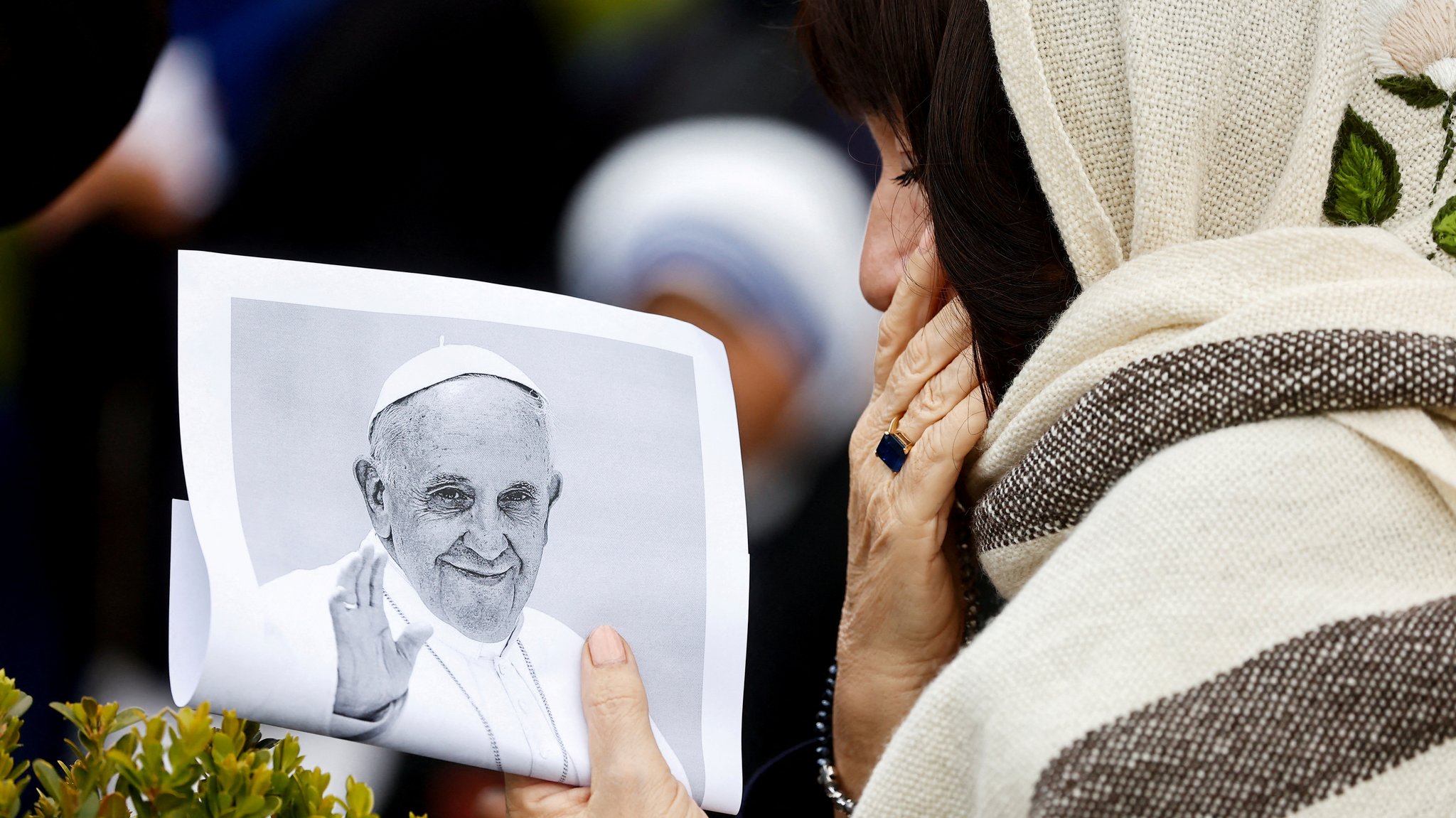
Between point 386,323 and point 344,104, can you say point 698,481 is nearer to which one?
point 386,323

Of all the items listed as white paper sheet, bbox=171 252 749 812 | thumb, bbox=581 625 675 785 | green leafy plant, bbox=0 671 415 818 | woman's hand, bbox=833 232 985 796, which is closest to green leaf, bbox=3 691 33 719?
green leafy plant, bbox=0 671 415 818

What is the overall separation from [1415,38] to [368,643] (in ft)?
2.78

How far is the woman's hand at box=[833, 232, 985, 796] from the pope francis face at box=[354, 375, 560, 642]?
0.30m

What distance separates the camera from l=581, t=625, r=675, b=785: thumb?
2.44ft

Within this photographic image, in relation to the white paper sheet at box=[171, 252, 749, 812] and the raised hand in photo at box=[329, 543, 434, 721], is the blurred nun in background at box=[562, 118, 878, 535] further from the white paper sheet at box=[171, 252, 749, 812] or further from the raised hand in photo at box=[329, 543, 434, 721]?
the raised hand in photo at box=[329, 543, 434, 721]

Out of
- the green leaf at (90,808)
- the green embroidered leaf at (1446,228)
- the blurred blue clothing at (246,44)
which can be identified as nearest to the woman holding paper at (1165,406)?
the green embroidered leaf at (1446,228)

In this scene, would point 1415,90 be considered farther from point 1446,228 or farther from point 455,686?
point 455,686

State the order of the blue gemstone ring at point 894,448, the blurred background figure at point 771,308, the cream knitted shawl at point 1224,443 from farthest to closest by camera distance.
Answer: the blurred background figure at point 771,308 → the blue gemstone ring at point 894,448 → the cream knitted shawl at point 1224,443

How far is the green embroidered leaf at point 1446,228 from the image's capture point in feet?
2.07

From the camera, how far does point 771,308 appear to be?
95 centimetres

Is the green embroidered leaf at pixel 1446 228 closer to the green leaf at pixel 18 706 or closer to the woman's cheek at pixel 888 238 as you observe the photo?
the woman's cheek at pixel 888 238

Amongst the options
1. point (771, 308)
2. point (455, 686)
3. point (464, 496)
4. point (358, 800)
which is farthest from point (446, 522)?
point (771, 308)

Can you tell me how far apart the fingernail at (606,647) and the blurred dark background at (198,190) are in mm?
223

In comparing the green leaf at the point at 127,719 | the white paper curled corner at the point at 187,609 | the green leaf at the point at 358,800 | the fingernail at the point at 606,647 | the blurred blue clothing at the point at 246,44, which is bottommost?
the fingernail at the point at 606,647
